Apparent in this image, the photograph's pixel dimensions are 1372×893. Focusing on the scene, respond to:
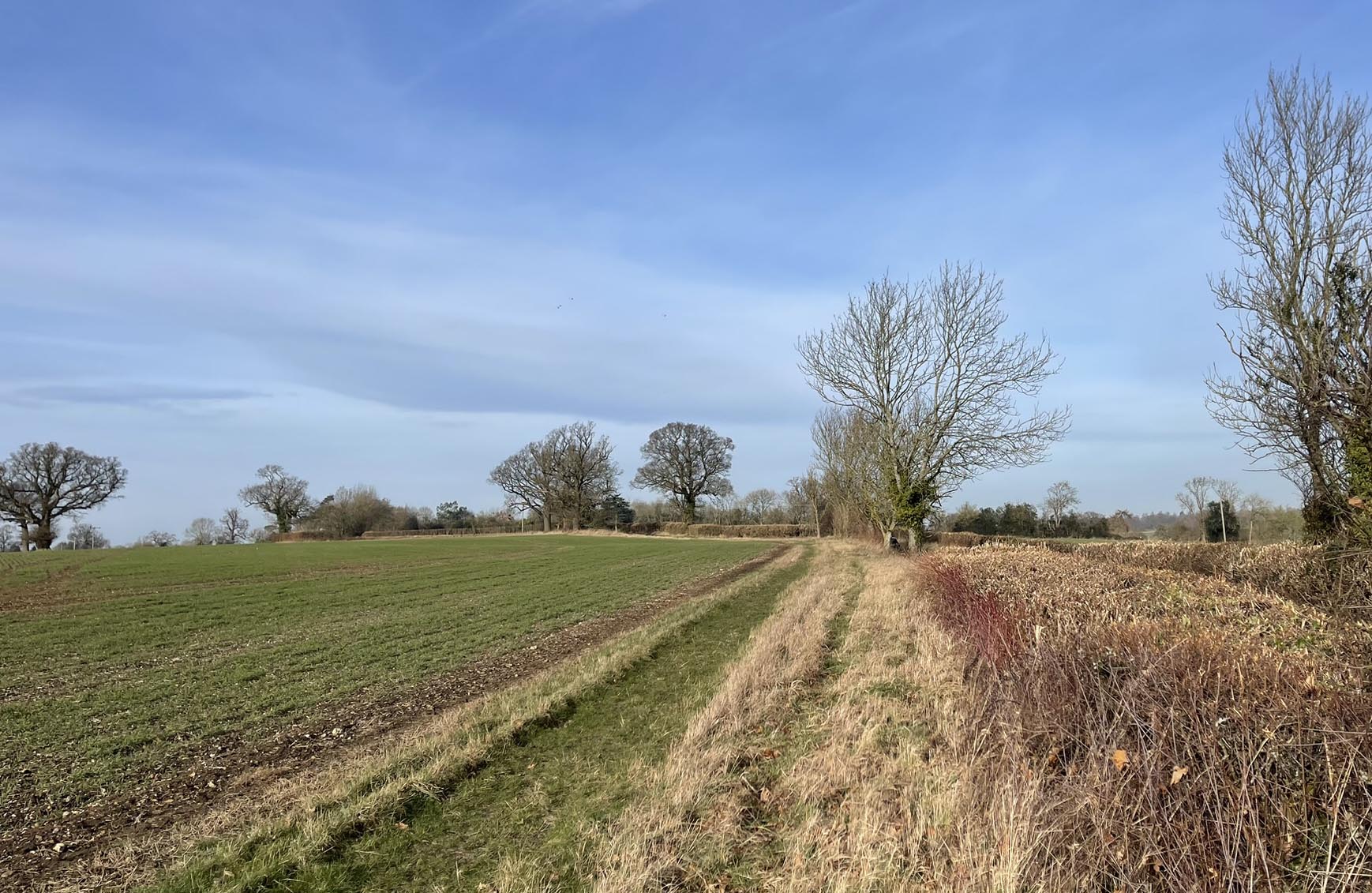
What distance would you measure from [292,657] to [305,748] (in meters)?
5.57

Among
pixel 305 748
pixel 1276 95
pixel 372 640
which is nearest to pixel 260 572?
pixel 372 640

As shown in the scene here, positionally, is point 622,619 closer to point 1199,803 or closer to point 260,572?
point 1199,803

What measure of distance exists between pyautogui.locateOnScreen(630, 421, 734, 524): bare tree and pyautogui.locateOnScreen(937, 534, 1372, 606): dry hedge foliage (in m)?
68.0

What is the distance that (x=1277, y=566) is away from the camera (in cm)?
1137

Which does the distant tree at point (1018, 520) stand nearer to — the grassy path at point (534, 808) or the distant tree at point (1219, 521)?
the distant tree at point (1219, 521)

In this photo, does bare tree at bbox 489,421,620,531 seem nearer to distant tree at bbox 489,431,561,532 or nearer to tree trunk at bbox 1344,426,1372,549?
distant tree at bbox 489,431,561,532

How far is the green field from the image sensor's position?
288 inches

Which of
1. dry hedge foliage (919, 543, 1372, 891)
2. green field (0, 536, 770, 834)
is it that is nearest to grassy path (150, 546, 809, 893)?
dry hedge foliage (919, 543, 1372, 891)

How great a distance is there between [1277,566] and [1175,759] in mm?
10789

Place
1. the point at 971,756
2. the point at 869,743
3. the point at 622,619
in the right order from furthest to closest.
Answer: the point at 622,619
the point at 869,743
the point at 971,756

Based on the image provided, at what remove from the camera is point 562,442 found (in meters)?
88.8

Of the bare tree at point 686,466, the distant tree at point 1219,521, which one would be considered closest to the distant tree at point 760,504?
the bare tree at point 686,466

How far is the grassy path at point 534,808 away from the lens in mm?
4520

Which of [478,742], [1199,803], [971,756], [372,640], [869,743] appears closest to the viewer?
[1199,803]
